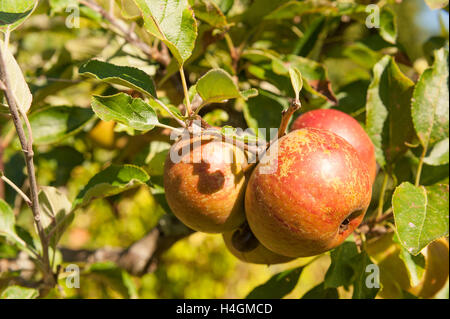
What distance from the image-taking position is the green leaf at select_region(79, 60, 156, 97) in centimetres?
76

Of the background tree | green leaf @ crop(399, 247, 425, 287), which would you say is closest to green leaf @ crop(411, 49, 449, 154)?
the background tree

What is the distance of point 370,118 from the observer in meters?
1.00

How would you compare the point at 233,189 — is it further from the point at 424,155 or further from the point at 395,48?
the point at 395,48

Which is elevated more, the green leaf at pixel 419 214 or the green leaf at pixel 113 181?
the green leaf at pixel 419 214

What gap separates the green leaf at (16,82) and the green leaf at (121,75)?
107mm

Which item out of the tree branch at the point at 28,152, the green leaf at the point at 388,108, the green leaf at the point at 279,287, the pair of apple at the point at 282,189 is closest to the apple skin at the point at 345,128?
the pair of apple at the point at 282,189

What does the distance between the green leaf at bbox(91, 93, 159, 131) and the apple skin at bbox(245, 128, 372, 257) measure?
204 mm

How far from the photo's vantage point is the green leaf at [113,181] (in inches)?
34.5

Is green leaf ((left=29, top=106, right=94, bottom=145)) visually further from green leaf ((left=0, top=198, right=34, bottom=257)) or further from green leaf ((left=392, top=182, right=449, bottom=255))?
green leaf ((left=392, top=182, right=449, bottom=255))

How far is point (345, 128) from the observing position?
86cm

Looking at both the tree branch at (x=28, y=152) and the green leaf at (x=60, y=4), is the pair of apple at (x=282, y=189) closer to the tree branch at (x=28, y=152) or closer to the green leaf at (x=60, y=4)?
the tree branch at (x=28, y=152)

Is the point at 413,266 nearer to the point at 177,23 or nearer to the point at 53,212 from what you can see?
the point at 177,23

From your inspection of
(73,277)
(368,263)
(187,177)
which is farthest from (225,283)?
(187,177)

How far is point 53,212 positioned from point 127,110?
0.38 metres
